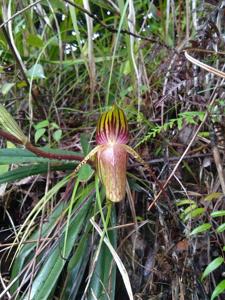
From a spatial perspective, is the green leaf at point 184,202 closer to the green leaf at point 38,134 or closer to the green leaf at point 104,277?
the green leaf at point 104,277

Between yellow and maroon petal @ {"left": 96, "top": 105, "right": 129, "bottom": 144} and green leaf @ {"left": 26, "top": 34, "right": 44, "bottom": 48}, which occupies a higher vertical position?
green leaf @ {"left": 26, "top": 34, "right": 44, "bottom": 48}

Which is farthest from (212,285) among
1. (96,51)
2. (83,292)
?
(96,51)

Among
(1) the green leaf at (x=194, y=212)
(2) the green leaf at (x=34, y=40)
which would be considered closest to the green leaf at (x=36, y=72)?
(2) the green leaf at (x=34, y=40)

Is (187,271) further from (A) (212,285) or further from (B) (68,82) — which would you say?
(B) (68,82)

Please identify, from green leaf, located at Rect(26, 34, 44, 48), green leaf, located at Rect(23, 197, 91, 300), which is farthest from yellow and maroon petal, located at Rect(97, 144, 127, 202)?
green leaf, located at Rect(26, 34, 44, 48)

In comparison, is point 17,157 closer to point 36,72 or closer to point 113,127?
point 113,127

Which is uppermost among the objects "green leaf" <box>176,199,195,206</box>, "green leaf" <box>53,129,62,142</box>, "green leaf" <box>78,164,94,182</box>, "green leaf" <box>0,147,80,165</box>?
"green leaf" <box>53,129,62,142</box>

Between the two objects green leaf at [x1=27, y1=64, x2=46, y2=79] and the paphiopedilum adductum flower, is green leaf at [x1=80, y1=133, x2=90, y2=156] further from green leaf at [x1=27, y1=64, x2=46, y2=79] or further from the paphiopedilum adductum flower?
green leaf at [x1=27, y1=64, x2=46, y2=79]
